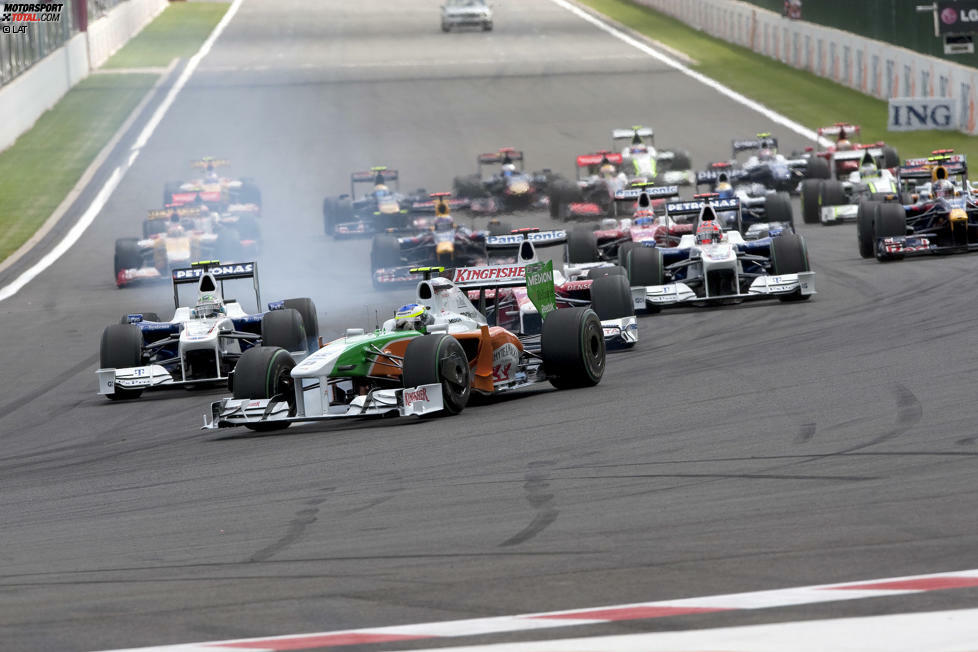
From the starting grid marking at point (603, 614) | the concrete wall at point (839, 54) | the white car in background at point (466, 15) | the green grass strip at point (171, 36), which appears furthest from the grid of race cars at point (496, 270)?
the white car in background at point (466, 15)

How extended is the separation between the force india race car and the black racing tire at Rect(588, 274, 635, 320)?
95.3 inches

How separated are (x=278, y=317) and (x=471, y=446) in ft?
19.3

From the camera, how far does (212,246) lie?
30.7 meters

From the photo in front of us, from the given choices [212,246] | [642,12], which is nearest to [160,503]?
[212,246]

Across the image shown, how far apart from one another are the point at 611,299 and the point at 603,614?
1103cm

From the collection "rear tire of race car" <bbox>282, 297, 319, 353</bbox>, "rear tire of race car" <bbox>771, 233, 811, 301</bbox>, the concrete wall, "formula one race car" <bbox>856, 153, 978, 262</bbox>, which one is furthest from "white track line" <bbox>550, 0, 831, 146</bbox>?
"rear tire of race car" <bbox>282, 297, 319, 353</bbox>

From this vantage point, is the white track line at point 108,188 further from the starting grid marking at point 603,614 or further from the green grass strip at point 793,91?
the starting grid marking at point 603,614

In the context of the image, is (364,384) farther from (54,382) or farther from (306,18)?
(306,18)

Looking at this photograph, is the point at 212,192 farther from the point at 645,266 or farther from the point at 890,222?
the point at 890,222

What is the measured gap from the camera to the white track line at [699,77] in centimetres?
4872

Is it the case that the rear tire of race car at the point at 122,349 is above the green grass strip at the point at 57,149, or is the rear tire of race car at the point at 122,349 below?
below

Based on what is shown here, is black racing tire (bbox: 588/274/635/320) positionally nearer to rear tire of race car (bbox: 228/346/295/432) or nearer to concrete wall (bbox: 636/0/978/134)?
rear tire of race car (bbox: 228/346/295/432)

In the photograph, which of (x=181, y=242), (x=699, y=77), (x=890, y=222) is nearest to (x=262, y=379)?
(x=890, y=222)

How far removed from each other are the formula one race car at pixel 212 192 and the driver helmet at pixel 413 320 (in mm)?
20265
